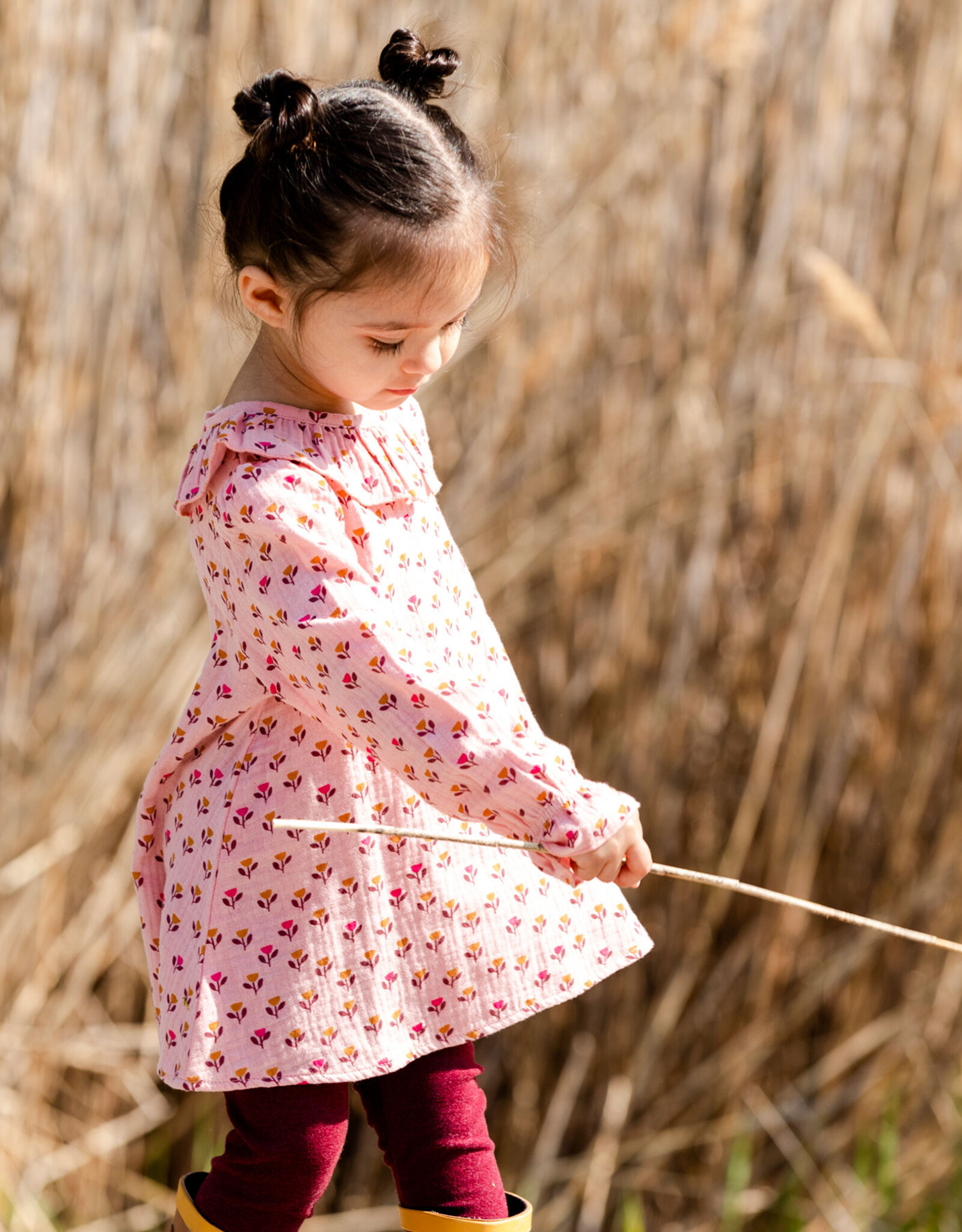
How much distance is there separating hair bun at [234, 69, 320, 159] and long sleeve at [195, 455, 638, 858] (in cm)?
18

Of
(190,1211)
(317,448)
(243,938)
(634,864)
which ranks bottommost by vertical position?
(190,1211)

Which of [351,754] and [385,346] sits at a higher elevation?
[385,346]

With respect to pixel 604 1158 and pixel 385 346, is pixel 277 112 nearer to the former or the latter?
pixel 385 346

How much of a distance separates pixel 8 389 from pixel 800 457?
102 centimetres

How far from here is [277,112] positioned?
0.83 m

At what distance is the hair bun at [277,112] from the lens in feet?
2.66

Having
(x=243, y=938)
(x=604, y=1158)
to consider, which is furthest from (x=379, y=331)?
(x=604, y=1158)

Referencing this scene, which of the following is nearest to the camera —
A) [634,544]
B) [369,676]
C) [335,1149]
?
[369,676]

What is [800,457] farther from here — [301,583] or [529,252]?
[301,583]

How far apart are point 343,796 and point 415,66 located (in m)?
0.44

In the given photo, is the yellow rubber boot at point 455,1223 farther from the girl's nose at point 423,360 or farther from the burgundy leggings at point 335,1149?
the girl's nose at point 423,360

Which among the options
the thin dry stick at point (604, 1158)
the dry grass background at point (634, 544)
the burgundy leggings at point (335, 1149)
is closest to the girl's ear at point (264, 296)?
the burgundy leggings at point (335, 1149)

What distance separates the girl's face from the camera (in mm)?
806

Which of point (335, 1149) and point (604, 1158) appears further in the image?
point (604, 1158)
